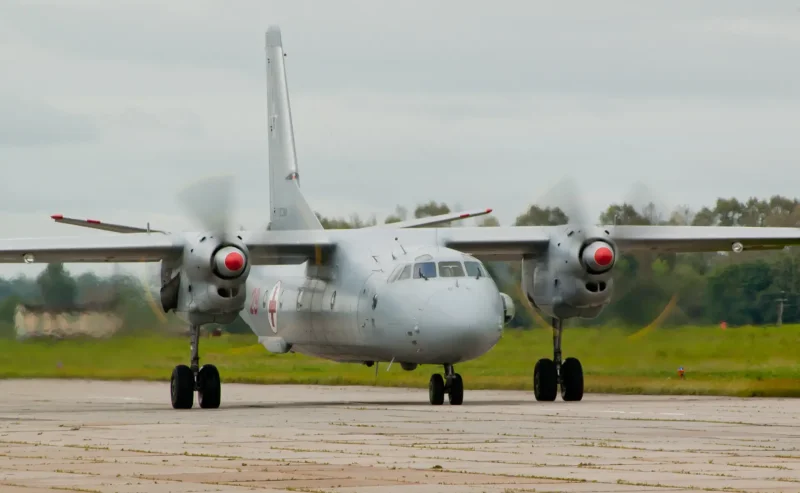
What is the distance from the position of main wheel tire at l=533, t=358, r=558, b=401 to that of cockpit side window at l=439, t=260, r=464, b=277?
336 centimetres

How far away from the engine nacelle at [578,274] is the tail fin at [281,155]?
6223 millimetres

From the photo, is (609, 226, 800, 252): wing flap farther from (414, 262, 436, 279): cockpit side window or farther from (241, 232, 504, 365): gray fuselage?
(414, 262, 436, 279): cockpit side window

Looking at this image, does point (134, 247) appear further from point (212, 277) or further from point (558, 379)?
point (558, 379)

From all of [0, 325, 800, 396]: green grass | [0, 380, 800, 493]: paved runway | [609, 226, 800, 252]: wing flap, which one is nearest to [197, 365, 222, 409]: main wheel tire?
[0, 380, 800, 493]: paved runway

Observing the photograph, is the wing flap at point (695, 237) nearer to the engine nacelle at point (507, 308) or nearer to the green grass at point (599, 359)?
the green grass at point (599, 359)

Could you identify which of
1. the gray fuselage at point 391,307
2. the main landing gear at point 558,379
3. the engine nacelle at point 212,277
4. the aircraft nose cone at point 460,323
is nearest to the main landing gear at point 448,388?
the gray fuselage at point 391,307

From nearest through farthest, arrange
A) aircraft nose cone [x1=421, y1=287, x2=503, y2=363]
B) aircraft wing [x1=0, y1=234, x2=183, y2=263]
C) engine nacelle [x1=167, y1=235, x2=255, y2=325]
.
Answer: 1. aircraft nose cone [x1=421, y1=287, x2=503, y2=363]
2. engine nacelle [x1=167, y1=235, x2=255, y2=325]
3. aircraft wing [x1=0, y1=234, x2=183, y2=263]

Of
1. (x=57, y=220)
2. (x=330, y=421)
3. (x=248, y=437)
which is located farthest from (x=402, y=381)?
(x=248, y=437)

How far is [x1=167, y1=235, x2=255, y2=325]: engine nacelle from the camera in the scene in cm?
2402

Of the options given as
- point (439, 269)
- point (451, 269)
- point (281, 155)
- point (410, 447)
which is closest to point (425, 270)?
point (439, 269)

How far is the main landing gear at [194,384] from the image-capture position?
2486 centimetres

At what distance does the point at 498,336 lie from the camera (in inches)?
905

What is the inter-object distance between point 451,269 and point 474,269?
42cm

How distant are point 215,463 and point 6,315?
2039cm
